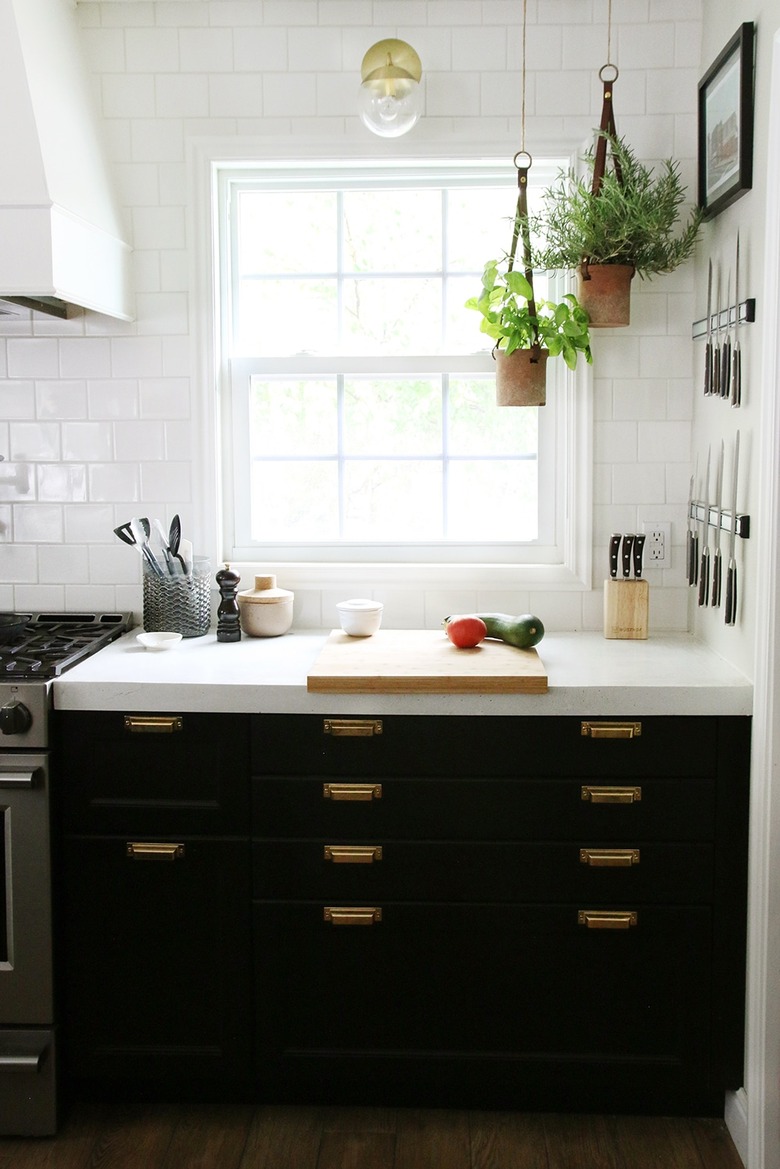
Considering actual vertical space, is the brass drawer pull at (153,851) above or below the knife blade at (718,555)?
below

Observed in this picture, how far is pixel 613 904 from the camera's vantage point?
262cm

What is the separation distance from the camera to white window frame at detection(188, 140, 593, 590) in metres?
3.16

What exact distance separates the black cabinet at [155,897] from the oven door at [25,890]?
0.07m

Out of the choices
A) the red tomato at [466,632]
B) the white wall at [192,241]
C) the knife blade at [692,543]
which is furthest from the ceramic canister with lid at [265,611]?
the knife blade at [692,543]

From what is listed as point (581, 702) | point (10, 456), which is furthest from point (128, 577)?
point (581, 702)

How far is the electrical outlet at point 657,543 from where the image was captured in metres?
3.21

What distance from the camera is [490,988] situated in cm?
265

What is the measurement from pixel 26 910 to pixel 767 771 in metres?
1.70

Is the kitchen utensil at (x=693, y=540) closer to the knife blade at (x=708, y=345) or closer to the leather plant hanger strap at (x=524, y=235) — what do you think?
the knife blade at (x=708, y=345)

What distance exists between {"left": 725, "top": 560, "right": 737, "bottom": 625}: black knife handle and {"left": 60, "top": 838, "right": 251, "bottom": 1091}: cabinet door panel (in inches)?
50.6

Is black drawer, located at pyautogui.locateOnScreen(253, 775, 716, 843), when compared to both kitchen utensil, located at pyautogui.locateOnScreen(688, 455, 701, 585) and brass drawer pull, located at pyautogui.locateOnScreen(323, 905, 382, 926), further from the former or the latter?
kitchen utensil, located at pyautogui.locateOnScreen(688, 455, 701, 585)

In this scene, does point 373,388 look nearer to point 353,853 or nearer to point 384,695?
point 384,695

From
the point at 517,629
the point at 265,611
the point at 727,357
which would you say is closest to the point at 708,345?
the point at 727,357

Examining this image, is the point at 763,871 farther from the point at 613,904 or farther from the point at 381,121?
the point at 381,121
